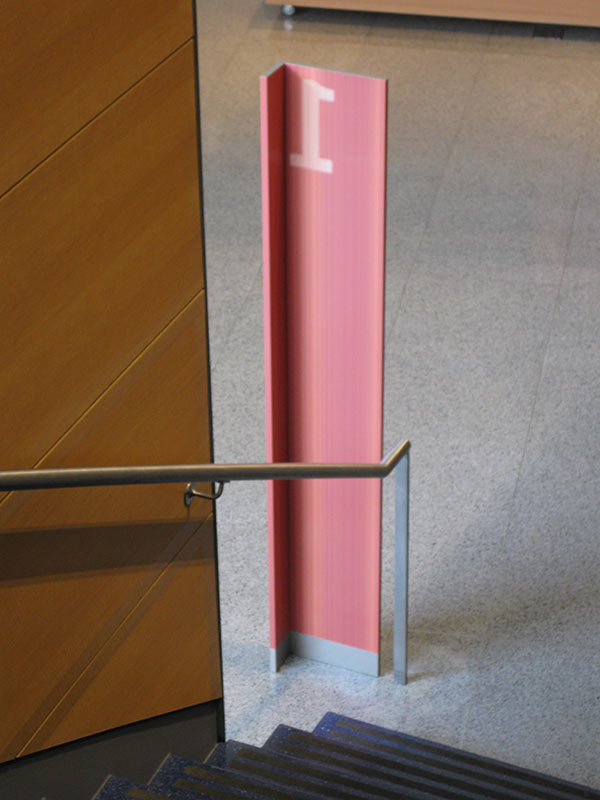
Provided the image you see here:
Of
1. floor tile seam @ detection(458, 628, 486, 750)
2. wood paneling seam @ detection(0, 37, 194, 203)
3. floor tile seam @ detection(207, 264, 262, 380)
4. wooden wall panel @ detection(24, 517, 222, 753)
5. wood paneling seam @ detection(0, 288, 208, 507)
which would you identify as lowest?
floor tile seam @ detection(458, 628, 486, 750)

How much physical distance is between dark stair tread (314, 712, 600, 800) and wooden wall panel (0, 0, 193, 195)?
2190 mm

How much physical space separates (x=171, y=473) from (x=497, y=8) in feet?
22.6

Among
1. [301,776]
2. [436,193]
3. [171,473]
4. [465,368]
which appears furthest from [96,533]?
[436,193]

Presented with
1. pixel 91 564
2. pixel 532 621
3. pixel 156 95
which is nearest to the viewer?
pixel 156 95

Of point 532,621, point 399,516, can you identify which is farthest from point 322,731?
point 532,621

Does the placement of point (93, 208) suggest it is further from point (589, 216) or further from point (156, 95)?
point (589, 216)

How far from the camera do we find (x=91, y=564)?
303 centimetres

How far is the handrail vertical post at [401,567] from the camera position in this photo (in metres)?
3.97

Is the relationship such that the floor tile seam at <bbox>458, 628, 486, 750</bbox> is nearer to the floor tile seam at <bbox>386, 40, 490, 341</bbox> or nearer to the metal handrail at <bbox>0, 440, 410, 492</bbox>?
the metal handrail at <bbox>0, 440, 410, 492</bbox>

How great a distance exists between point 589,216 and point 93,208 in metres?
4.86

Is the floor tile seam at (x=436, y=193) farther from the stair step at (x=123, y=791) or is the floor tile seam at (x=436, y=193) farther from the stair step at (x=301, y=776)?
the stair step at (x=123, y=791)

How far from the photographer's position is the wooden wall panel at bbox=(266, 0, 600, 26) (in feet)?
28.6

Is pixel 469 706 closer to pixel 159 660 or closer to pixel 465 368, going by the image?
pixel 159 660

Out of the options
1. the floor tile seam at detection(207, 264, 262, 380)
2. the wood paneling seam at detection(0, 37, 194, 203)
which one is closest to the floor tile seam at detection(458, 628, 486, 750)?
the floor tile seam at detection(207, 264, 262, 380)
